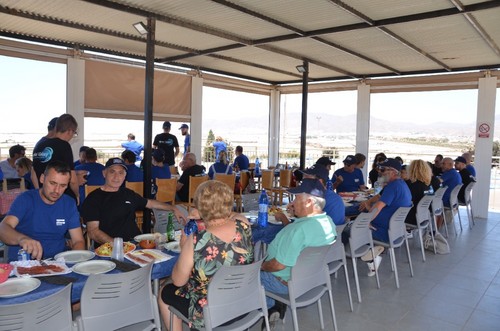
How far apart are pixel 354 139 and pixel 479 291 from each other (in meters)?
6.92

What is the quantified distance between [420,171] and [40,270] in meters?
4.71

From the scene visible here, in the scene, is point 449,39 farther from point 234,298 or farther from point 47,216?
point 47,216

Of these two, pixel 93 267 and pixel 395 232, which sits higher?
pixel 93 267

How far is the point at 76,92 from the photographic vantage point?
25.6 ft

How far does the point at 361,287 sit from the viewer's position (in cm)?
438

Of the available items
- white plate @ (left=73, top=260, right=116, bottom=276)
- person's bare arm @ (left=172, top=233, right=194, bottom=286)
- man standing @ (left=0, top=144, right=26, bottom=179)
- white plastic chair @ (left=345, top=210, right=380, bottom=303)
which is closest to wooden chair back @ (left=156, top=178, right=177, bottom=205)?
man standing @ (left=0, top=144, right=26, bottom=179)

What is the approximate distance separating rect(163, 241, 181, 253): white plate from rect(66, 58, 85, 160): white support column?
5.48m

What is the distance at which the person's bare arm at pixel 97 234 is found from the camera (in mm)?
3234

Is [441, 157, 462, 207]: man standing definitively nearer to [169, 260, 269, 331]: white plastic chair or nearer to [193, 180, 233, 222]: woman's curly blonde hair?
[169, 260, 269, 331]: white plastic chair

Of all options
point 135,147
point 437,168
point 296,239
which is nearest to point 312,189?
point 296,239

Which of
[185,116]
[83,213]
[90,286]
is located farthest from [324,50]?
[90,286]

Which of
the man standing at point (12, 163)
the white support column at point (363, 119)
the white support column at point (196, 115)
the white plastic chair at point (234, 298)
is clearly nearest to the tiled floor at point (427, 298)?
the white plastic chair at point (234, 298)

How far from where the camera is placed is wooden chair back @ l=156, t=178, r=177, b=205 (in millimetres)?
5981

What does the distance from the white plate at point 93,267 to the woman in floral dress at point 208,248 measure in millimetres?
416
